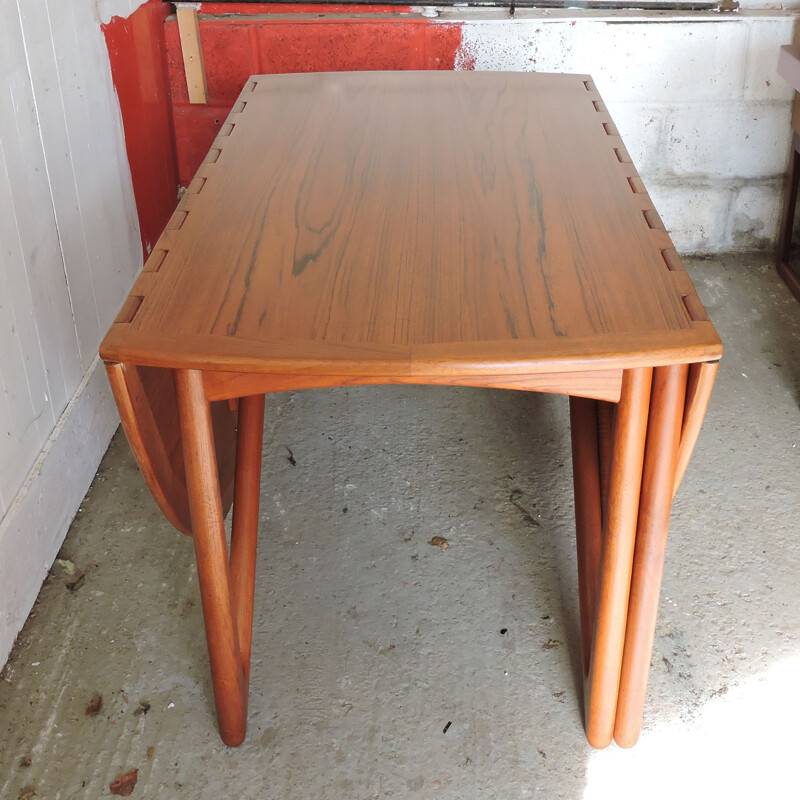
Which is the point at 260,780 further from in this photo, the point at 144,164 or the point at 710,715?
the point at 144,164

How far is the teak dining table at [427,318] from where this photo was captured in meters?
1.13

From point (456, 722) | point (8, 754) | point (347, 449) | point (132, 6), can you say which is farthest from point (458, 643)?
point (132, 6)

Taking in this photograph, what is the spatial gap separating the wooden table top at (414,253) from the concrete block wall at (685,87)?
0.80 metres

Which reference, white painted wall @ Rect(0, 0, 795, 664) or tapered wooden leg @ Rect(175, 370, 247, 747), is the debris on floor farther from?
white painted wall @ Rect(0, 0, 795, 664)

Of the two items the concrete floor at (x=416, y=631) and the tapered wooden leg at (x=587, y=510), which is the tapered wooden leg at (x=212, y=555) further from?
the tapered wooden leg at (x=587, y=510)

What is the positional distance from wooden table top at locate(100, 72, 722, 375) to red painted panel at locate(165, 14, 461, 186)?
2.54 ft

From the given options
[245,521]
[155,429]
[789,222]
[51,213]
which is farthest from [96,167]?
[789,222]

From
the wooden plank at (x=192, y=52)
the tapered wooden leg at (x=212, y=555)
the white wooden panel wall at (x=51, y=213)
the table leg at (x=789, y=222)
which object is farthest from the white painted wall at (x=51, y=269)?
the table leg at (x=789, y=222)

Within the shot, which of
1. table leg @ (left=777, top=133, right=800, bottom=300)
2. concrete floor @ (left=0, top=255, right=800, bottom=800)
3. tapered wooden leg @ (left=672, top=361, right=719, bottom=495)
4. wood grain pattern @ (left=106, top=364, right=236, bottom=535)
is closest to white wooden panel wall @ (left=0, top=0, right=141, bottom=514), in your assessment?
concrete floor @ (left=0, top=255, right=800, bottom=800)

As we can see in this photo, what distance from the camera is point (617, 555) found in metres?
1.32

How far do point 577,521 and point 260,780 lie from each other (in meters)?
0.75

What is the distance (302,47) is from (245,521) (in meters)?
1.62

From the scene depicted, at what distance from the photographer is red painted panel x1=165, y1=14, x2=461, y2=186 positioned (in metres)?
2.63

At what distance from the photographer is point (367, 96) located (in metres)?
2.07
